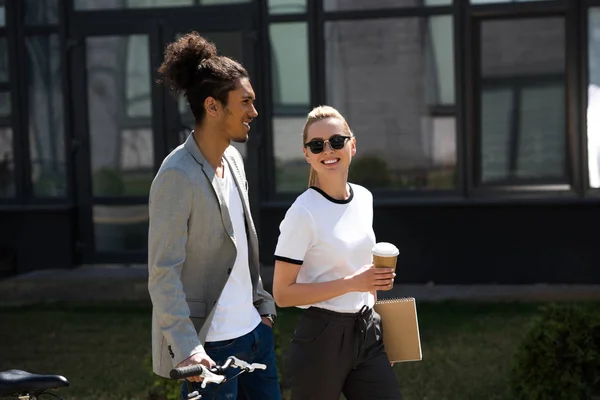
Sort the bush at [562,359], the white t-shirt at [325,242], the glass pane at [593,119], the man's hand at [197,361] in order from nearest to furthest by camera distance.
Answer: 1. the man's hand at [197,361]
2. the white t-shirt at [325,242]
3. the bush at [562,359]
4. the glass pane at [593,119]

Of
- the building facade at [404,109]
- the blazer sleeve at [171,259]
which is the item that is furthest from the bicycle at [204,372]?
the building facade at [404,109]

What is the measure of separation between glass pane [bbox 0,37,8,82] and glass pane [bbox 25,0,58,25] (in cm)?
37

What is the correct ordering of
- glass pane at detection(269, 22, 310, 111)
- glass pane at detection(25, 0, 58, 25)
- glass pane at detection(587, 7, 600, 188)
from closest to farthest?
glass pane at detection(587, 7, 600, 188), glass pane at detection(269, 22, 310, 111), glass pane at detection(25, 0, 58, 25)

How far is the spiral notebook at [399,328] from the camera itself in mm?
4250

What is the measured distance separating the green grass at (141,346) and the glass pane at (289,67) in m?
2.31

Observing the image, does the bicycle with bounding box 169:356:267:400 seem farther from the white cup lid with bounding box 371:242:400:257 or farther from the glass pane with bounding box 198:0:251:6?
the glass pane with bounding box 198:0:251:6

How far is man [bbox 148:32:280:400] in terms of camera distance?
11.7 feet

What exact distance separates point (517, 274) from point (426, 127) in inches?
68.3

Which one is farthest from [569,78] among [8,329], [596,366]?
[8,329]

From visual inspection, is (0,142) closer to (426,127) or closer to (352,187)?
(426,127)

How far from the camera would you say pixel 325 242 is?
4031 millimetres

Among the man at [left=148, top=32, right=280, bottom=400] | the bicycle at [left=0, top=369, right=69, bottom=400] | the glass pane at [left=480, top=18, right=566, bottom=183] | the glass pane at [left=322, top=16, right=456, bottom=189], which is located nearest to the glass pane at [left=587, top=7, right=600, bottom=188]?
the glass pane at [left=480, top=18, right=566, bottom=183]

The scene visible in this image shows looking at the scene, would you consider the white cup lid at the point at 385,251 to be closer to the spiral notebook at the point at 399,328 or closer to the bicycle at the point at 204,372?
the spiral notebook at the point at 399,328

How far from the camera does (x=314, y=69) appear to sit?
10633 mm
